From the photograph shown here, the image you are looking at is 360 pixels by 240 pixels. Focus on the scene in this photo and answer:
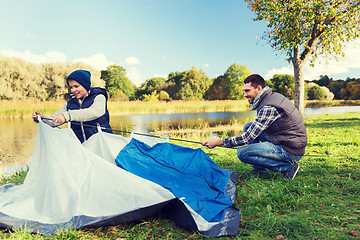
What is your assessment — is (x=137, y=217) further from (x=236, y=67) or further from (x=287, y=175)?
(x=236, y=67)

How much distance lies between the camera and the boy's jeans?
9.76 ft

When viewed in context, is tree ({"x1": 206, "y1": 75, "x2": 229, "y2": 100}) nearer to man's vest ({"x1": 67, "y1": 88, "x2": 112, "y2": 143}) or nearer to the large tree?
the large tree

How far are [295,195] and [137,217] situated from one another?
68.1 inches

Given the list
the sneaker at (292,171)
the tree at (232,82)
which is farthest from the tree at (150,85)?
the sneaker at (292,171)

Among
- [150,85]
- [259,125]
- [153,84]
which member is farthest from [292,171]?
[150,85]

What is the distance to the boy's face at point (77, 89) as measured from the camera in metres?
2.90

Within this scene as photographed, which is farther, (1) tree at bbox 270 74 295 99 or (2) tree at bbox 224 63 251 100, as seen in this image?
(1) tree at bbox 270 74 295 99

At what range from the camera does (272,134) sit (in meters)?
3.03

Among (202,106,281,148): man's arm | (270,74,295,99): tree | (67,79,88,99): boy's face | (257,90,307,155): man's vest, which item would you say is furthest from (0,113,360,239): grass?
(270,74,295,99): tree

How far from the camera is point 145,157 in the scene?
2904 millimetres

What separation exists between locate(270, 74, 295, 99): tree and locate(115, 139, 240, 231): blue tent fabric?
39.6 m

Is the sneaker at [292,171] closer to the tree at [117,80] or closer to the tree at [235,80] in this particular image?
the tree at [235,80]

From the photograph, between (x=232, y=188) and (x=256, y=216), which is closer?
(x=256, y=216)

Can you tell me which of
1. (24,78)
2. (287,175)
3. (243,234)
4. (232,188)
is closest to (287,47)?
(287,175)
